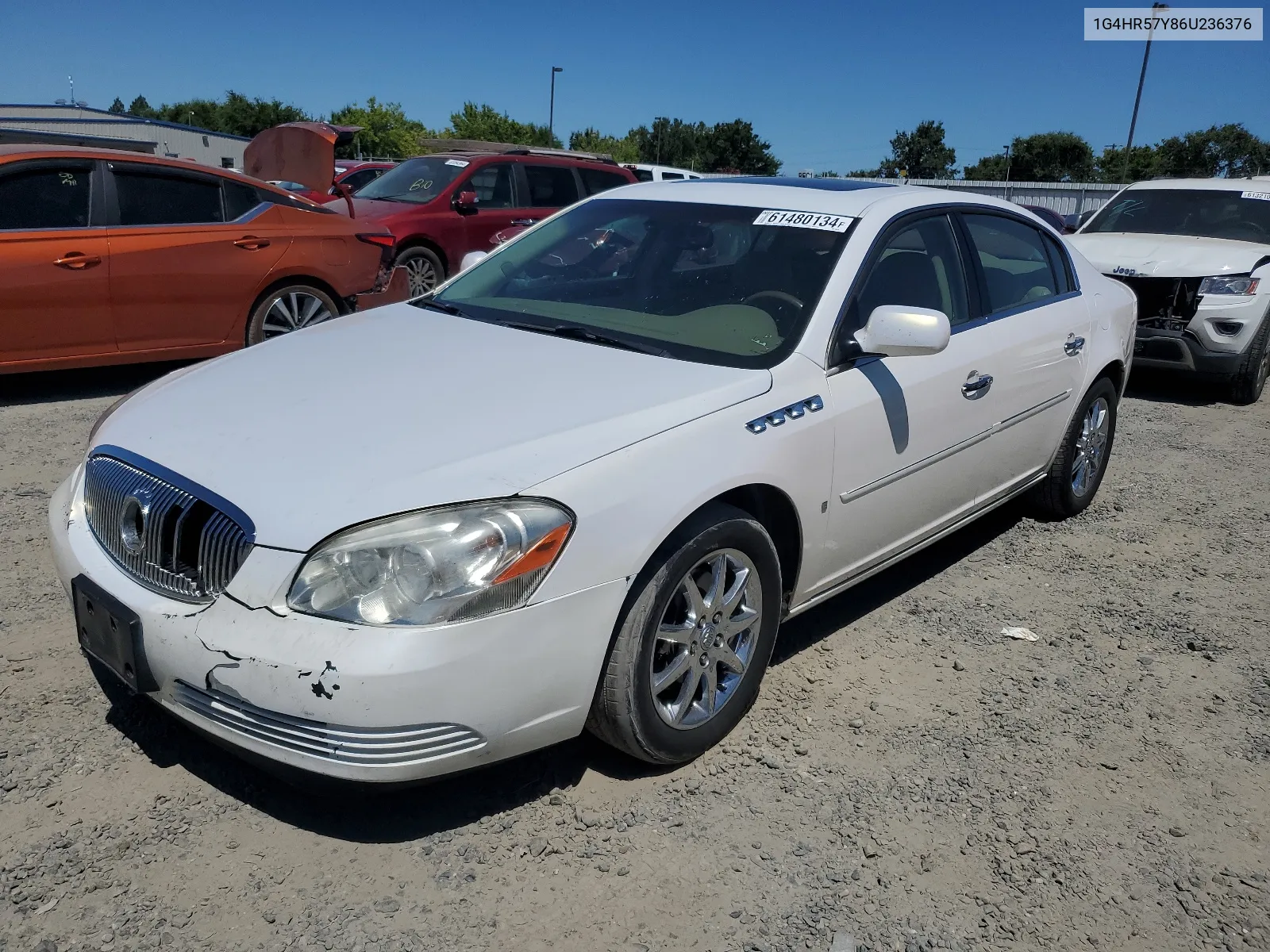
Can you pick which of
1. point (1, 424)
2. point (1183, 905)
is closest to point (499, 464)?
point (1183, 905)

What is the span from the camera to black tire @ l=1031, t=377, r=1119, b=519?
16.4 feet

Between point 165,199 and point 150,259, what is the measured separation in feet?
1.69

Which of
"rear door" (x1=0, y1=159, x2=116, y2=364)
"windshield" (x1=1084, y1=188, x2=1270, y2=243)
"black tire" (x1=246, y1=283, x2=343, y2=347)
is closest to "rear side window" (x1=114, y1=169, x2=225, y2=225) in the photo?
"rear door" (x1=0, y1=159, x2=116, y2=364)

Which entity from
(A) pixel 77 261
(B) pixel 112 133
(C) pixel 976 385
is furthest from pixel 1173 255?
(B) pixel 112 133

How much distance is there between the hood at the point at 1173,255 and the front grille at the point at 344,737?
7.28m

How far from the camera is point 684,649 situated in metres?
2.88

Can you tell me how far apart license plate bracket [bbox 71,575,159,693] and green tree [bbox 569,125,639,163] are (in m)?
73.2

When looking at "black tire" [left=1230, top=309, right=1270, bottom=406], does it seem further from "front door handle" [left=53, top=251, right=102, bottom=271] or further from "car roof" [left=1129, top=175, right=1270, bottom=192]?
"front door handle" [left=53, top=251, right=102, bottom=271]

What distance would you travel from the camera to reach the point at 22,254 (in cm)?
599

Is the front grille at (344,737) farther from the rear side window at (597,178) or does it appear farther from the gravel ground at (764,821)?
the rear side window at (597,178)

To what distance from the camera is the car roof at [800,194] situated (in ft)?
12.4

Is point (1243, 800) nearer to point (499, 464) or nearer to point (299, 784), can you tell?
point (499, 464)

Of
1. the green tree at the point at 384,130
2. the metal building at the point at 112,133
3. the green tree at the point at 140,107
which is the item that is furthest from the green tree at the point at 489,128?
the green tree at the point at 140,107

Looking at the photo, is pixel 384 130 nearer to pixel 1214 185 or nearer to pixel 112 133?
pixel 112 133
